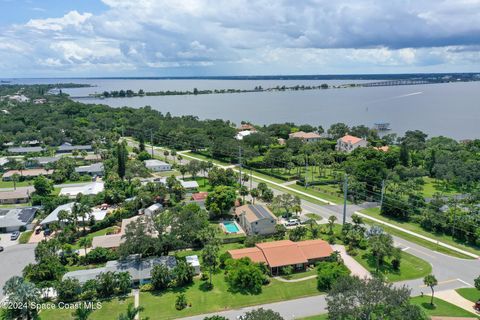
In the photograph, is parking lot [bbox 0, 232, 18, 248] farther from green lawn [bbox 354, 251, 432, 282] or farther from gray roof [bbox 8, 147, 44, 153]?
gray roof [bbox 8, 147, 44, 153]

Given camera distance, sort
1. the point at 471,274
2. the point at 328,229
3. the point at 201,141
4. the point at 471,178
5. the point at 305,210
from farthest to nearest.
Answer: the point at 201,141 → the point at 471,178 → the point at 305,210 → the point at 328,229 → the point at 471,274

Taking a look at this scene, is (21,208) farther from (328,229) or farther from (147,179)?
(328,229)

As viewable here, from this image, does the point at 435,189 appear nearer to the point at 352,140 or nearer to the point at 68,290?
the point at 352,140

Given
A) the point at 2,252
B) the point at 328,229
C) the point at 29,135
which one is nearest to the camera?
the point at 2,252

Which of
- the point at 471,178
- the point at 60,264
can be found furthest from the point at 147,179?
the point at 471,178

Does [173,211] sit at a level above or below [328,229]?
above

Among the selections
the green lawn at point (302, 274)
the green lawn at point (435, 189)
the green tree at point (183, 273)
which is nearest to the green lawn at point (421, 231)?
the green lawn at point (435, 189)
